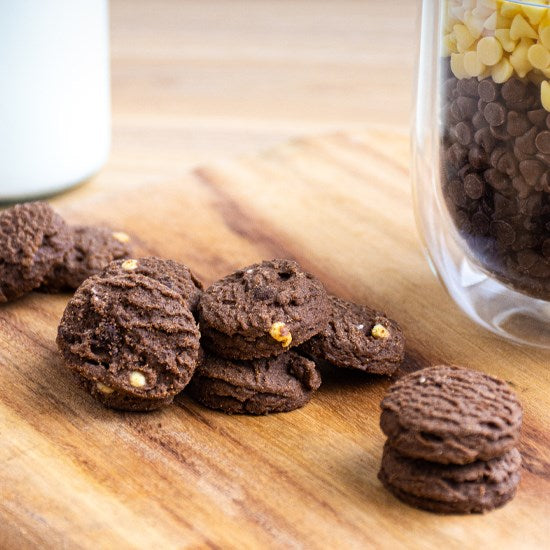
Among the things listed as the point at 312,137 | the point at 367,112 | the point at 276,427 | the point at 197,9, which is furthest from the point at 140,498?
the point at 197,9

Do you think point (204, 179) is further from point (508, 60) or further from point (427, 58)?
point (508, 60)

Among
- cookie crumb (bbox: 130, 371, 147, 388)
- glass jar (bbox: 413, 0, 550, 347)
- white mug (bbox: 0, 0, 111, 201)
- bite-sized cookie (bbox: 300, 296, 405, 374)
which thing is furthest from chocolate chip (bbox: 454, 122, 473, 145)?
white mug (bbox: 0, 0, 111, 201)

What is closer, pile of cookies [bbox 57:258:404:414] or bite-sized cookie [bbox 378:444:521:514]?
bite-sized cookie [bbox 378:444:521:514]

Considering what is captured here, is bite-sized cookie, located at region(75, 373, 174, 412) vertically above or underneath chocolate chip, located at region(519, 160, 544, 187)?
underneath

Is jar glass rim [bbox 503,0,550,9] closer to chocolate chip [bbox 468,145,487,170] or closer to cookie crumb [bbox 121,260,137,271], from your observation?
chocolate chip [bbox 468,145,487,170]

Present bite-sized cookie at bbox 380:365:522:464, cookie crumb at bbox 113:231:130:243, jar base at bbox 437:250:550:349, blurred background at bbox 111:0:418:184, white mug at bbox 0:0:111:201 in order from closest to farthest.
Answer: bite-sized cookie at bbox 380:365:522:464 → jar base at bbox 437:250:550:349 → cookie crumb at bbox 113:231:130:243 → white mug at bbox 0:0:111:201 → blurred background at bbox 111:0:418:184

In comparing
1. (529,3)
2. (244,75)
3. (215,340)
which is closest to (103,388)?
(215,340)

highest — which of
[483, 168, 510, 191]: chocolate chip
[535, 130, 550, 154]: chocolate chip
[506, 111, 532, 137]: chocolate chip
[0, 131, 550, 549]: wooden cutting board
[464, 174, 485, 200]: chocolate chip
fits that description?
[506, 111, 532, 137]: chocolate chip

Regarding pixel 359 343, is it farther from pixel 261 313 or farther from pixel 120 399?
pixel 120 399
